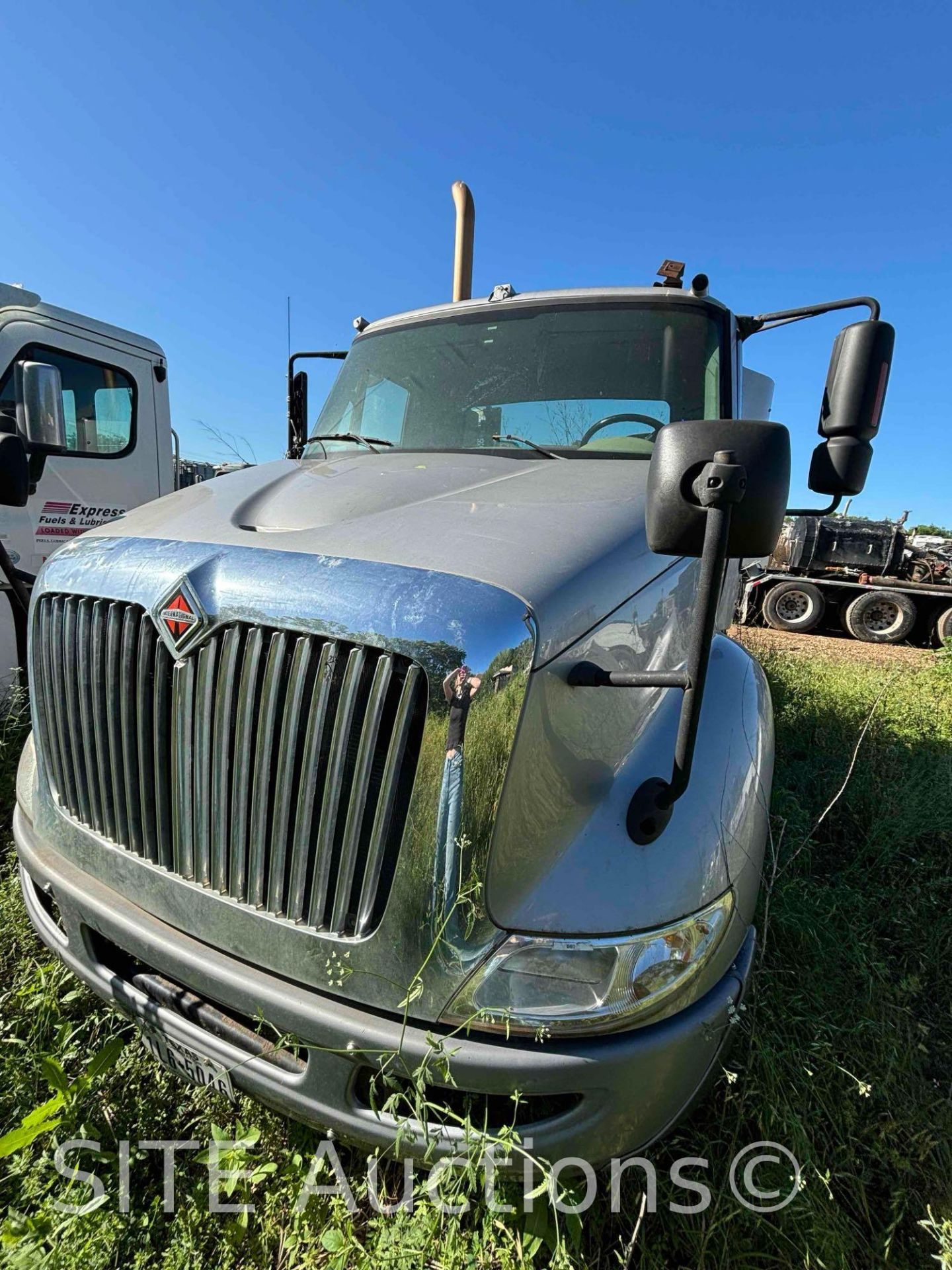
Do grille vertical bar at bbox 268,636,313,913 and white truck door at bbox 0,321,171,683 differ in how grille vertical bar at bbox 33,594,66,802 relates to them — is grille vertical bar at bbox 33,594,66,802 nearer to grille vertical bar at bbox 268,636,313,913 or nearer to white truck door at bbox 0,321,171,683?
grille vertical bar at bbox 268,636,313,913

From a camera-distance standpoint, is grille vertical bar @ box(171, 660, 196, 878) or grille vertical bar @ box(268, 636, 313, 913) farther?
grille vertical bar @ box(171, 660, 196, 878)

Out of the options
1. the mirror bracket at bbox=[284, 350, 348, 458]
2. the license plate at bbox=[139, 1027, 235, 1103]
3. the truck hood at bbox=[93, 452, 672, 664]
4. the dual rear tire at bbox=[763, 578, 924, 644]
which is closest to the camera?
the truck hood at bbox=[93, 452, 672, 664]

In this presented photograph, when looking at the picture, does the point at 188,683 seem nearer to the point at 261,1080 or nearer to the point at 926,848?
the point at 261,1080

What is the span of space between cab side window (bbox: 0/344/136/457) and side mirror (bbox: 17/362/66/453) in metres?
0.94

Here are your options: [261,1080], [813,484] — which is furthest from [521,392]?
[261,1080]

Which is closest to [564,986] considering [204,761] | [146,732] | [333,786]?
[333,786]

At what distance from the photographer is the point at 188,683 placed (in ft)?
4.78

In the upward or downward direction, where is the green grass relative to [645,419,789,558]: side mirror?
downward

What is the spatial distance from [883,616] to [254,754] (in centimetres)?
1516

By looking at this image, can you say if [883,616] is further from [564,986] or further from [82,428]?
[564,986]

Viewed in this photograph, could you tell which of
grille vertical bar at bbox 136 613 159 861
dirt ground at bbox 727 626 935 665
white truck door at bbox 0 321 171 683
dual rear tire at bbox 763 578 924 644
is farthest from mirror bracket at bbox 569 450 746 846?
dual rear tire at bbox 763 578 924 644

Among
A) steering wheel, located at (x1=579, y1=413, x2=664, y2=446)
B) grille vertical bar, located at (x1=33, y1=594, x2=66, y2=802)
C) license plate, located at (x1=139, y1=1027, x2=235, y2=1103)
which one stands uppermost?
steering wheel, located at (x1=579, y1=413, x2=664, y2=446)

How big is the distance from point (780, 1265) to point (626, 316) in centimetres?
296

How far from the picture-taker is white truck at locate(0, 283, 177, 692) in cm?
475
